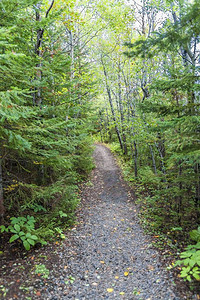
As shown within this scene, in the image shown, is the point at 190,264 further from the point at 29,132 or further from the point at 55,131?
the point at 55,131

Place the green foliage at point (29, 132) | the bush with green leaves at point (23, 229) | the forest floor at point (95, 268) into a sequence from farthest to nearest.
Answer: the bush with green leaves at point (23, 229) < the green foliage at point (29, 132) < the forest floor at point (95, 268)

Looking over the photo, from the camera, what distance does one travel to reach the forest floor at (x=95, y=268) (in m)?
3.30

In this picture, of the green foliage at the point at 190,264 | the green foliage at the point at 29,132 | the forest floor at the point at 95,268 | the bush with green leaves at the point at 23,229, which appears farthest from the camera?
the bush with green leaves at the point at 23,229

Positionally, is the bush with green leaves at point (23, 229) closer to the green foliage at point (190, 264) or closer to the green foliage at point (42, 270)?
the green foliage at point (42, 270)

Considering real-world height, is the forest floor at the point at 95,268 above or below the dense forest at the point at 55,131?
below

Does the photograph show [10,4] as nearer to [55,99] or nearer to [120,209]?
[55,99]

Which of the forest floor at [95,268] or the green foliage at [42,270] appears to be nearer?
the forest floor at [95,268]

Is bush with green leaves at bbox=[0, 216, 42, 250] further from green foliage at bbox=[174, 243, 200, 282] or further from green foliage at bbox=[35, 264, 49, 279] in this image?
green foliage at bbox=[174, 243, 200, 282]

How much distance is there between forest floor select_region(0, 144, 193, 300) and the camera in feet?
10.8

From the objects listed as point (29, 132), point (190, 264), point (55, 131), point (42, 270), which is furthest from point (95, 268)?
point (55, 131)

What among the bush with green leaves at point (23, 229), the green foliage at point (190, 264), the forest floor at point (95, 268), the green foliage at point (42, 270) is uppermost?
the bush with green leaves at point (23, 229)

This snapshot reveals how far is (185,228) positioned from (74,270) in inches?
126

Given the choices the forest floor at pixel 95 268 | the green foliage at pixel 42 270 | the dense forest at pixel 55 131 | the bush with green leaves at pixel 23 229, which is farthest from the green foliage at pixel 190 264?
the bush with green leaves at pixel 23 229

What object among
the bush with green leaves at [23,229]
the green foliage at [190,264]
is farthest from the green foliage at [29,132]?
the green foliage at [190,264]
